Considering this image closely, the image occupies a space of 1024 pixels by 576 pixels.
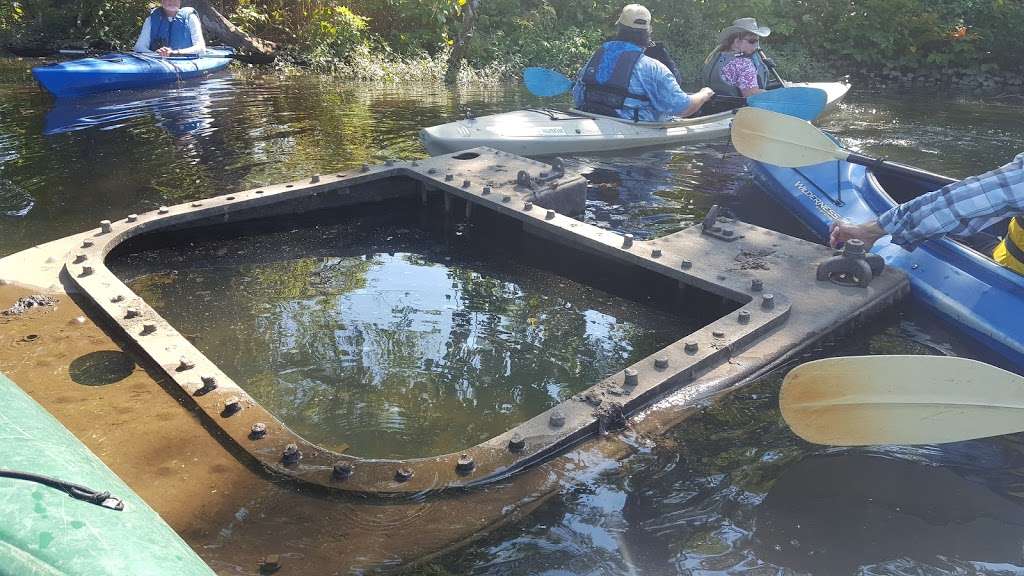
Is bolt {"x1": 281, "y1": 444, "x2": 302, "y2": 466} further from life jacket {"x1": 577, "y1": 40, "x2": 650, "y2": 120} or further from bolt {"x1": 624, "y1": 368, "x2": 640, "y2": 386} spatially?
life jacket {"x1": 577, "y1": 40, "x2": 650, "y2": 120}

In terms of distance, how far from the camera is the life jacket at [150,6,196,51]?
9945 mm

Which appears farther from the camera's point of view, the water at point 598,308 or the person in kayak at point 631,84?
the person in kayak at point 631,84

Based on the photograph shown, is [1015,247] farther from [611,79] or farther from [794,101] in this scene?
[611,79]

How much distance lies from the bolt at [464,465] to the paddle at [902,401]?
44.9 inches

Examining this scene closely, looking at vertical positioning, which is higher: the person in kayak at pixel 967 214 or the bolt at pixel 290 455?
the person in kayak at pixel 967 214

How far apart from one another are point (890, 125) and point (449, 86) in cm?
609

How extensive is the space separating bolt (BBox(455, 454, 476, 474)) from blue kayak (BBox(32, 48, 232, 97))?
8.31m

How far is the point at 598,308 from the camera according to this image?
169 inches

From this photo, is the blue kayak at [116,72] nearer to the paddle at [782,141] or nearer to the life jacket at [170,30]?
the life jacket at [170,30]

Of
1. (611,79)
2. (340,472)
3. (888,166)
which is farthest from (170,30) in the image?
(340,472)

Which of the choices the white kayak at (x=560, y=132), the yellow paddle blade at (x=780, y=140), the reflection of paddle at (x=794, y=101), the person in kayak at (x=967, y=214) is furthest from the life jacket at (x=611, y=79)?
the person in kayak at (x=967, y=214)

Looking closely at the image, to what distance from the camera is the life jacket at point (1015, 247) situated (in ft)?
11.6

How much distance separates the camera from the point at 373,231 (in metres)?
5.28

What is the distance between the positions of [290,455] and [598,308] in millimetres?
2212
